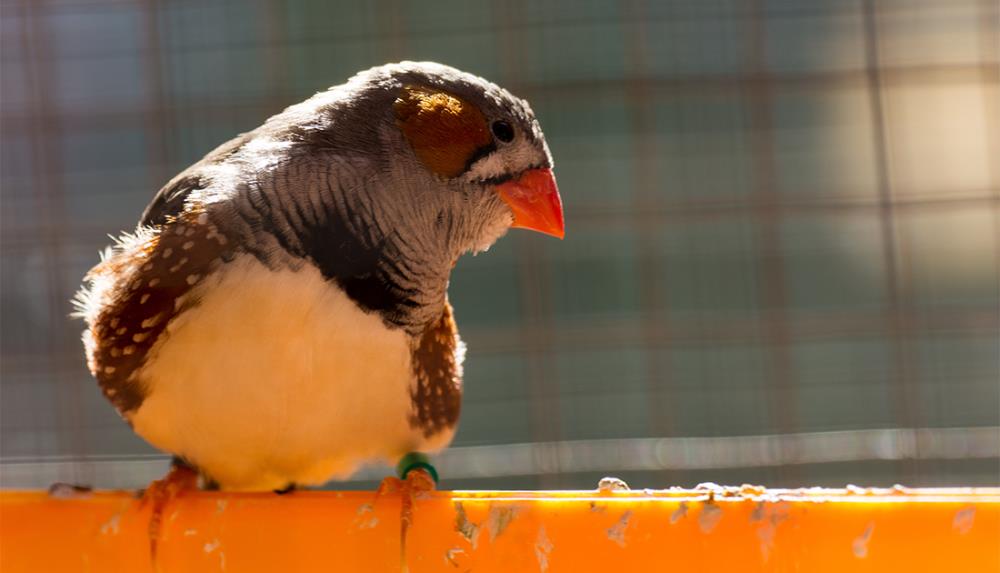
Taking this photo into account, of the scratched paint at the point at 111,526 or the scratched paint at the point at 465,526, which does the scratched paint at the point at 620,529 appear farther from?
the scratched paint at the point at 111,526

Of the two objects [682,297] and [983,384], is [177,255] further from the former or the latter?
[983,384]

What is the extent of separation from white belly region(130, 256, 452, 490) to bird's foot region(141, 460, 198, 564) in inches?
0.7

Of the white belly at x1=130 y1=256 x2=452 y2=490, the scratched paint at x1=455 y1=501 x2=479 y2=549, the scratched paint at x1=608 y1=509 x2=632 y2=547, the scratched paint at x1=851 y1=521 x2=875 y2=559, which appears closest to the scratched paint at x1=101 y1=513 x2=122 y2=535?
the white belly at x1=130 y1=256 x2=452 y2=490

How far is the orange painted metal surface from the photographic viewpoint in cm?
74

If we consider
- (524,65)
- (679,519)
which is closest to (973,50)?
(524,65)

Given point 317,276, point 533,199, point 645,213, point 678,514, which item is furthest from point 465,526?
point 645,213

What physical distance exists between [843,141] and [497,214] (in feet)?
4.89

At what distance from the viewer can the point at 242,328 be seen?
3.00 ft

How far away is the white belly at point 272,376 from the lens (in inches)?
36.0

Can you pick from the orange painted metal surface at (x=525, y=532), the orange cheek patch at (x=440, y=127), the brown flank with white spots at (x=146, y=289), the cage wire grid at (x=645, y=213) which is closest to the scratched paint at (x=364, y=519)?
the orange painted metal surface at (x=525, y=532)

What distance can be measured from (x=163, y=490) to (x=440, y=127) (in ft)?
1.36

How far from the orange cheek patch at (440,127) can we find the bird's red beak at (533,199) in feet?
0.19

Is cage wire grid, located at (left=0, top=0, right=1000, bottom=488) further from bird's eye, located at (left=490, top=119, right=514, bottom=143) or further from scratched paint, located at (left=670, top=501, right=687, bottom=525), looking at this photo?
scratched paint, located at (left=670, top=501, right=687, bottom=525)

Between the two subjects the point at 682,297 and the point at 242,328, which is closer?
the point at 242,328
